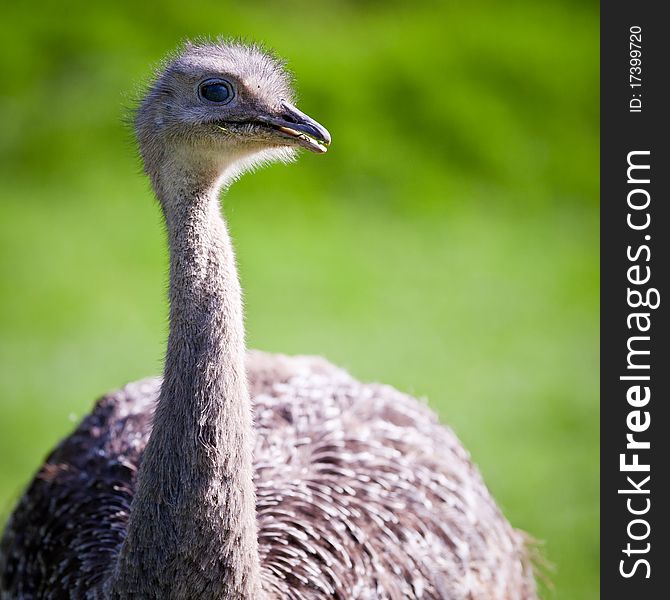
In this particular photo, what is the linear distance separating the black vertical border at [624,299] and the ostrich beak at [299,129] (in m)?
4.12

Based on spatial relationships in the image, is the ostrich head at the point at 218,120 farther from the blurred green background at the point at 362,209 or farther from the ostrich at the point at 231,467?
the blurred green background at the point at 362,209

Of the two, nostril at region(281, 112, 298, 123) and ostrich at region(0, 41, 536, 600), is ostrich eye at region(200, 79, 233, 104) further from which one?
nostril at region(281, 112, 298, 123)

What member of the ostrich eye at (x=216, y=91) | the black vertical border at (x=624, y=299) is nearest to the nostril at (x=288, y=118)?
the ostrich eye at (x=216, y=91)

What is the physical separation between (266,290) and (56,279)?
2.35 meters

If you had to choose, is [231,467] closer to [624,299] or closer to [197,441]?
[197,441]

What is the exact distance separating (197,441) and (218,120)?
3.49ft

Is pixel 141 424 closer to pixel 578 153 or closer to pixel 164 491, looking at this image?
pixel 164 491

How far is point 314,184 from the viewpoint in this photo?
50.3ft

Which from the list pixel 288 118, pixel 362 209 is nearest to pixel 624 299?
pixel 288 118

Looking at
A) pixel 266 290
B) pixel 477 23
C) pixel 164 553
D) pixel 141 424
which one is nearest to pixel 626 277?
pixel 141 424

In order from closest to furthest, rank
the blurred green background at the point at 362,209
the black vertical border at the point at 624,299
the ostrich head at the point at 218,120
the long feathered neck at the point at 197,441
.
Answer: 1. the long feathered neck at the point at 197,441
2. the ostrich head at the point at 218,120
3. the black vertical border at the point at 624,299
4. the blurred green background at the point at 362,209

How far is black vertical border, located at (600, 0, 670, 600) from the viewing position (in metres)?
7.65

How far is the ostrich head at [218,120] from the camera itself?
163 inches

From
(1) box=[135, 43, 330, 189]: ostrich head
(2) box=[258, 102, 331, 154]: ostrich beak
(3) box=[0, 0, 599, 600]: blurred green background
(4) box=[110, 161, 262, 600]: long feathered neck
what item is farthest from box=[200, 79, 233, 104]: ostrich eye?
(3) box=[0, 0, 599, 600]: blurred green background
